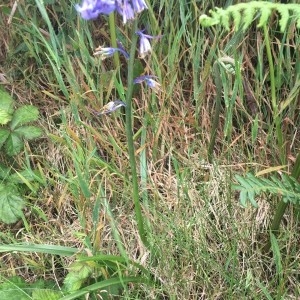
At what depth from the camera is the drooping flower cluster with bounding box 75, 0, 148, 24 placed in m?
1.25

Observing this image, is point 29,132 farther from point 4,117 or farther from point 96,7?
point 96,7

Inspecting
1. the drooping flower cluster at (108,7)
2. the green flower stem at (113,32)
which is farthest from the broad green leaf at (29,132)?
the drooping flower cluster at (108,7)

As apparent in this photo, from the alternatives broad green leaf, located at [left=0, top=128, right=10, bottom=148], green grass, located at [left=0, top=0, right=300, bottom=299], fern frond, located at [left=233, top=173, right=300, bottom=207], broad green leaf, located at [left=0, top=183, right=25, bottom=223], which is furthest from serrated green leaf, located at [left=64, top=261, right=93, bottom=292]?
broad green leaf, located at [left=0, top=128, right=10, bottom=148]

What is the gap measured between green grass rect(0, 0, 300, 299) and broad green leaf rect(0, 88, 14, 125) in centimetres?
12

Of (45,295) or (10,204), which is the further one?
(10,204)

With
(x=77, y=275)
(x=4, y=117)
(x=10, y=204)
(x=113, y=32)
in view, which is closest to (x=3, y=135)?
(x=4, y=117)

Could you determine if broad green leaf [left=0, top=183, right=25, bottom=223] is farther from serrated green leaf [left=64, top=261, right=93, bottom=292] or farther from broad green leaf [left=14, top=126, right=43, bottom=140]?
serrated green leaf [left=64, top=261, right=93, bottom=292]

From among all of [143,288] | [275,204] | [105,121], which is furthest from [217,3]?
[143,288]

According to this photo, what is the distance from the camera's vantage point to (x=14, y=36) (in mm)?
2154

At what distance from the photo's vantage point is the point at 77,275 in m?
1.54

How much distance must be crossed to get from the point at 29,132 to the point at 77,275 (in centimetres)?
59

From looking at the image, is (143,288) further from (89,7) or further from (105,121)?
(89,7)

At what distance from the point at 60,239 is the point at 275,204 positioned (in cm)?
63

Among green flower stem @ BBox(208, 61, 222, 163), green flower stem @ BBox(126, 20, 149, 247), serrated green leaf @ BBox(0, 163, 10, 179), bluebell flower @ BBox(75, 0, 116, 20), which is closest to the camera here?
bluebell flower @ BBox(75, 0, 116, 20)
